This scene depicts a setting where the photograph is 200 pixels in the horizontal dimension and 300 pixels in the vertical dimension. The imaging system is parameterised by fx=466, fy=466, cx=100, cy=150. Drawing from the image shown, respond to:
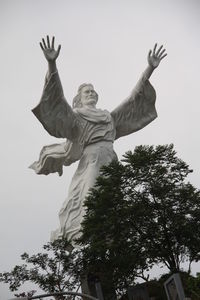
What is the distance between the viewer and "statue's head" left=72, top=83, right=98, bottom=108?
54.1 ft

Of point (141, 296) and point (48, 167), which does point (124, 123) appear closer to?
point (48, 167)

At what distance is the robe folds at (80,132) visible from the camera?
14.5m

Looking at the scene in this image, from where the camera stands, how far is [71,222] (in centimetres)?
1473

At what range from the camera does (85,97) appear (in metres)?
16.6

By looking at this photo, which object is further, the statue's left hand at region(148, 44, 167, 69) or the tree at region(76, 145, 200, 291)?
the statue's left hand at region(148, 44, 167, 69)

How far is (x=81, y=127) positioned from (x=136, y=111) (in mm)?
2193

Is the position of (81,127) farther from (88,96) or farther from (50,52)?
(50,52)

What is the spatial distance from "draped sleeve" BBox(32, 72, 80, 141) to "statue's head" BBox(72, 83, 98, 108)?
3.90 ft

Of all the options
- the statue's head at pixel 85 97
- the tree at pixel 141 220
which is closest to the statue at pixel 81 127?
the statue's head at pixel 85 97

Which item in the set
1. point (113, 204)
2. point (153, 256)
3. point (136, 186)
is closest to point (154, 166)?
point (136, 186)

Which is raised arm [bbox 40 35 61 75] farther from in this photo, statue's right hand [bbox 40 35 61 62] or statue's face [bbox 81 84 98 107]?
statue's face [bbox 81 84 98 107]

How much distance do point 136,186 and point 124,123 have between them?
16.4ft

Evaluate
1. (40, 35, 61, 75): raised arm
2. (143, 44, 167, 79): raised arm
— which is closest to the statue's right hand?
(40, 35, 61, 75): raised arm

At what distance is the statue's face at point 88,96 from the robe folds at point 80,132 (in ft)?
1.50
